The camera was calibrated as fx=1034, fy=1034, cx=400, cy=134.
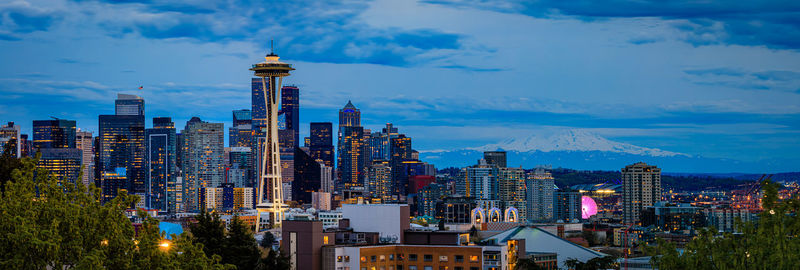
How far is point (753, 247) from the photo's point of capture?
1088 inches

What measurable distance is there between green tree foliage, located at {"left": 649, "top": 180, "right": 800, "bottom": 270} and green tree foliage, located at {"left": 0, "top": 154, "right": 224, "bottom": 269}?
12.6 meters

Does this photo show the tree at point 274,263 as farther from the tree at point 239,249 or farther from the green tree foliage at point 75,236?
the green tree foliage at point 75,236

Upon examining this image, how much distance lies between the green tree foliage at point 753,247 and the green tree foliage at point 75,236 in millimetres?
12584

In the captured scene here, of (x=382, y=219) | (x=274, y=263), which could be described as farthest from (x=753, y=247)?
(x=382, y=219)

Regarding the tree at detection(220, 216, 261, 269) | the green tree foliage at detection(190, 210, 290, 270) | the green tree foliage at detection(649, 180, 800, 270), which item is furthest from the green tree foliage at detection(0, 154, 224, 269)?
the tree at detection(220, 216, 261, 269)

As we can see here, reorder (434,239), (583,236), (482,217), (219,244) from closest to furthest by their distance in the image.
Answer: (219,244) → (434,239) → (583,236) → (482,217)

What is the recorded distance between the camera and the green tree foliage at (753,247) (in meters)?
27.2

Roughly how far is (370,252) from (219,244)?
75.6 ft

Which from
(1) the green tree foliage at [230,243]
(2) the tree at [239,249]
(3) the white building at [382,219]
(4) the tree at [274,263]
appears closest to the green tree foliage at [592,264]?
(3) the white building at [382,219]

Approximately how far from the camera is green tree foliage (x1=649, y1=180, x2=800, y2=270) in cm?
2719

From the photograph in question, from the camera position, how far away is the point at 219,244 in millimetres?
54812

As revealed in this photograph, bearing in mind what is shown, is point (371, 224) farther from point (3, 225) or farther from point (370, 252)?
point (3, 225)

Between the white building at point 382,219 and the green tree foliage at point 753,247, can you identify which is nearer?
the green tree foliage at point 753,247

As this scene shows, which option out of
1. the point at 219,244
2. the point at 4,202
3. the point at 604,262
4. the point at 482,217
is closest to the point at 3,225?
the point at 4,202
